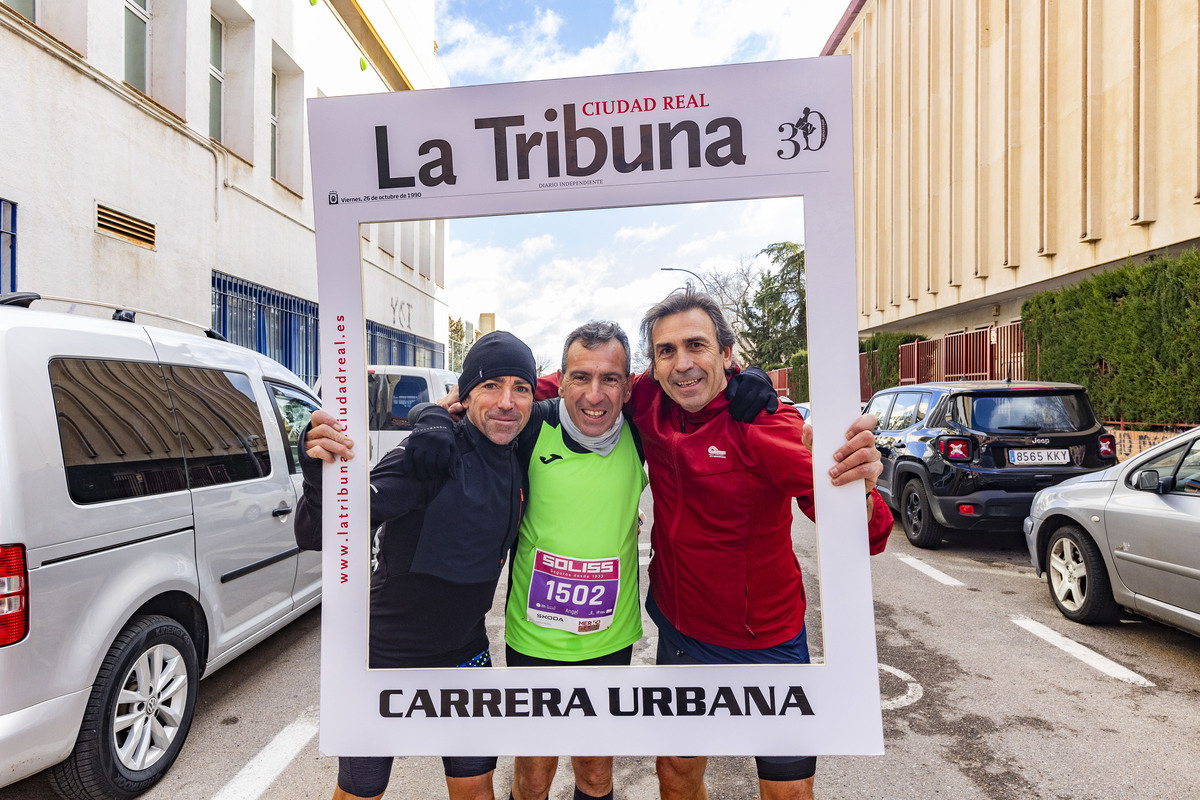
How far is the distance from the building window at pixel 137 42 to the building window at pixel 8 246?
2.84 metres

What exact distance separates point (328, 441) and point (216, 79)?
11185mm

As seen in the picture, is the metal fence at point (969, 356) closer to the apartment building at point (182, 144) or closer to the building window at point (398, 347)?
the apartment building at point (182, 144)

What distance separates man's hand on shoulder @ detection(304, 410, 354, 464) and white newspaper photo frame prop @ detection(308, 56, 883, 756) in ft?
0.08

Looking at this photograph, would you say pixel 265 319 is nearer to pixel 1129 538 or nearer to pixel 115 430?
pixel 115 430

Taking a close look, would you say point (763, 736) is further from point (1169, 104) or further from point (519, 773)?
point (1169, 104)

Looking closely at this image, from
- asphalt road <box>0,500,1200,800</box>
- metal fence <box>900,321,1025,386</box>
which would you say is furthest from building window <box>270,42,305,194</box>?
metal fence <box>900,321,1025,386</box>

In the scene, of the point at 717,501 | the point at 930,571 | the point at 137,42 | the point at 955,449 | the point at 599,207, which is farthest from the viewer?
the point at 137,42

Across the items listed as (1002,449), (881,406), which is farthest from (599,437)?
(881,406)

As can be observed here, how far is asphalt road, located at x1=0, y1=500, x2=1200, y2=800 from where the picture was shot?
284cm

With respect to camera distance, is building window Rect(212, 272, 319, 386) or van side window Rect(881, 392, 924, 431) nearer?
van side window Rect(881, 392, 924, 431)

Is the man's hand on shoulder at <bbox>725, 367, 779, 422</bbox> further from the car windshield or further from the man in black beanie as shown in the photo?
the car windshield

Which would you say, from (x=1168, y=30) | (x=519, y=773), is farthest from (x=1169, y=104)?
(x=519, y=773)

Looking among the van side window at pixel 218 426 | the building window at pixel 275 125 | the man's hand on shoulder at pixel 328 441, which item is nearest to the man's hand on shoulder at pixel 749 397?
the man's hand on shoulder at pixel 328 441

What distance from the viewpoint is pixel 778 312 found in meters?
1.69
